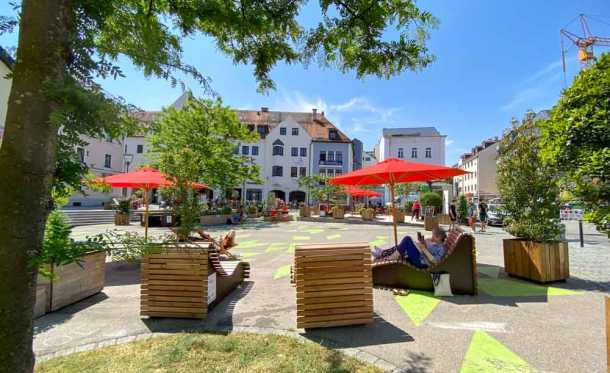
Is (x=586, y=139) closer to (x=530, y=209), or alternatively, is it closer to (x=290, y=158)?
(x=530, y=209)

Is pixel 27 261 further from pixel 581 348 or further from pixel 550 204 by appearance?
pixel 550 204

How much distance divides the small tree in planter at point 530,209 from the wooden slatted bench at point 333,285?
4142mm

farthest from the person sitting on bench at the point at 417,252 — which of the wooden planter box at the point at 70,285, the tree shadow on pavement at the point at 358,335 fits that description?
the wooden planter box at the point at 70,285

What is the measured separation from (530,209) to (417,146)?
4316 cm

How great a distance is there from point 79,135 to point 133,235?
1.84 feet

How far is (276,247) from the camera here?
32.0 ft

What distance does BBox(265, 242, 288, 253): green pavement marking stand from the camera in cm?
922

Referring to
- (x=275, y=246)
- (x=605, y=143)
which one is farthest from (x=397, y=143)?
(x=605, y=143)

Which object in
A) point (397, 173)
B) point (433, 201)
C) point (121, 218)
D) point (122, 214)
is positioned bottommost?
point (121, 218)

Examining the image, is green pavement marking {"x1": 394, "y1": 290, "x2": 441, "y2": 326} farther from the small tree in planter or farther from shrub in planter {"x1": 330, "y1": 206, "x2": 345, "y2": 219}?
shrub in planter {"x1": 330, "y1": 206, "x2": 345, "y2": 219}

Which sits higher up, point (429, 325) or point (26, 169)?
point (26, 169)

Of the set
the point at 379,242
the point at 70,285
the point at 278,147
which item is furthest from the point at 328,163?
the point at 70,285

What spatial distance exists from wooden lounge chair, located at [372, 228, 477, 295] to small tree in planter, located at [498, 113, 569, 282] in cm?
178

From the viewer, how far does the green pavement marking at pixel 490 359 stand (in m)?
2.85
